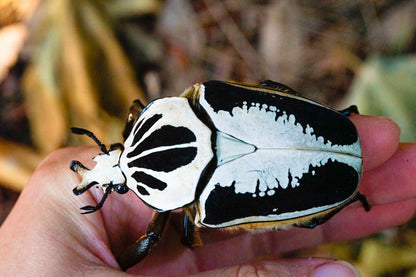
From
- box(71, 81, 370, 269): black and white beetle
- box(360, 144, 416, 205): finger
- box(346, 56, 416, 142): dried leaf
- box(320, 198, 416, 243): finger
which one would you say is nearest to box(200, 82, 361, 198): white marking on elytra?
box(71, 81, 370, 269): black and white beetle

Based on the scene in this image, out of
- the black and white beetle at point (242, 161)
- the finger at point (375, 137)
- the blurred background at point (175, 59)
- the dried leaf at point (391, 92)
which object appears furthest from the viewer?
the blurred background at point (175, 59)

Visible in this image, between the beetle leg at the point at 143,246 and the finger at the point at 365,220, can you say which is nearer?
the beetle leg at the point at 143,246

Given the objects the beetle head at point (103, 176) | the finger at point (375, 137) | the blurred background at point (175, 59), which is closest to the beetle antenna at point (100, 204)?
the beetle head at point (103, 176)

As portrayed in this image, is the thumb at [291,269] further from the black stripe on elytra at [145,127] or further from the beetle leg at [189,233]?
the black stripe on elytra at [145,127]

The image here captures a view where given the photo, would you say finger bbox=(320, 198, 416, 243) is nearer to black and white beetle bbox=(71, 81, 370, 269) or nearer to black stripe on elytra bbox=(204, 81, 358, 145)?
black and white beetle bbox=(71, 81, 370, 269)

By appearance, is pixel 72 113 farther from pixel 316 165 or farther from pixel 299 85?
pixel 316 165

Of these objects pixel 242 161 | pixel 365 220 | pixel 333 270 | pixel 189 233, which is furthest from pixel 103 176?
pixel 365 220
